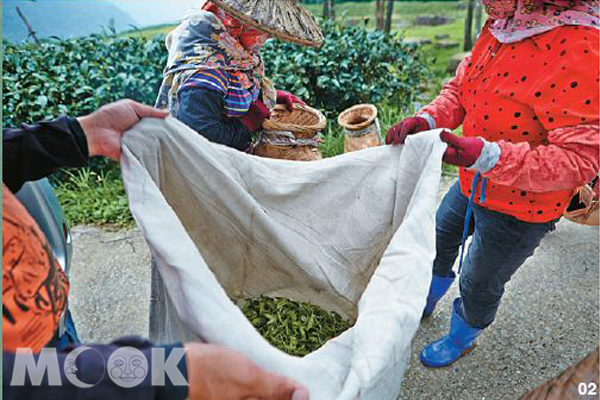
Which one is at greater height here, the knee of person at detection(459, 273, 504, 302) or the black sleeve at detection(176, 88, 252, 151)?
the black sleeve at detection(176, 88, 252, 151)

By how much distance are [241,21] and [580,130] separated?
124cm

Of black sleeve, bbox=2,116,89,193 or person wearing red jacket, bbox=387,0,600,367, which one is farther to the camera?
person wearing red jacket, bbox=387,0,600,367

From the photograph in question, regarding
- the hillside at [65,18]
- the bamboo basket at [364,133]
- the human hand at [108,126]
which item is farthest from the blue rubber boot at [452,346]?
the hillside at [65,18]

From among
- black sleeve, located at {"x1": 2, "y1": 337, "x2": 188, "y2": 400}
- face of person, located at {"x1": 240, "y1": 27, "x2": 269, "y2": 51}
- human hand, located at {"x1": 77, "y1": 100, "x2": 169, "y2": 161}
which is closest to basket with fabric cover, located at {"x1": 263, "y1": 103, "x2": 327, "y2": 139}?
face of person, located at {"x1": 240, "y1": 27, "x2": 269, "y2": 51}

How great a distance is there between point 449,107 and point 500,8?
40cm

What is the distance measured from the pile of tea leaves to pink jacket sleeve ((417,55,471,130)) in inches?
31.1

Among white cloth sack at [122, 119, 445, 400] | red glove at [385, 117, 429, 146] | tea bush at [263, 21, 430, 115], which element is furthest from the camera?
tea bush at [263, 21, 430, 115]

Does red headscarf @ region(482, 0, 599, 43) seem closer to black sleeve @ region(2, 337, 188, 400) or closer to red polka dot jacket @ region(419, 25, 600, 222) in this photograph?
red polka dot jacket @ region(419, 25, 600, 222)

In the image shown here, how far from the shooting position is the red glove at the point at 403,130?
4.60 ft

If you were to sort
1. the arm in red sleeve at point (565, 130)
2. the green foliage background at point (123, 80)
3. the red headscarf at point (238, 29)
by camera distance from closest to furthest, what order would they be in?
1. the arm in red sleeve at point (565, 130)
2. the red headscarf at point (238, 29)
3. the green foliage background at point (123, 80)

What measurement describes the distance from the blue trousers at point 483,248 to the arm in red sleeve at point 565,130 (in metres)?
0.29

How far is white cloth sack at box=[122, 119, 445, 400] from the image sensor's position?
88cm

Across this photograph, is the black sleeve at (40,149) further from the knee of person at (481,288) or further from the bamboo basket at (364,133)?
the bamboo basket at (364,133)

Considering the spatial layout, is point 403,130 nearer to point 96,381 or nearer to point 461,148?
point 461,148
